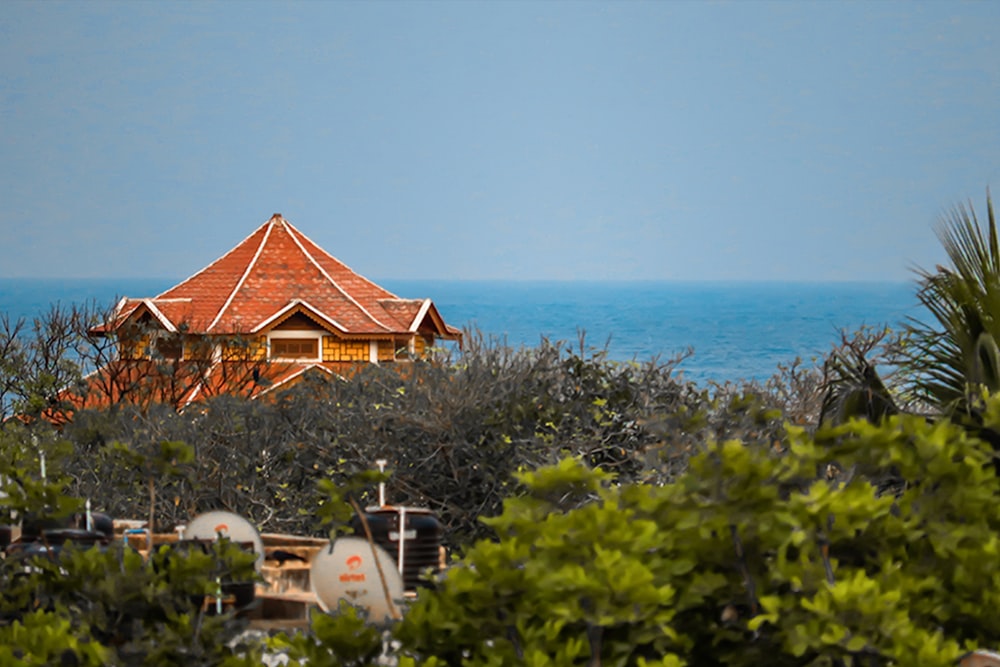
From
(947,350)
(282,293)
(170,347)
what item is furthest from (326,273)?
(947,350)

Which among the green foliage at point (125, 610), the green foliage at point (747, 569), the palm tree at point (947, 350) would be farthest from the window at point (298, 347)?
the green foliage at point (747, 569)

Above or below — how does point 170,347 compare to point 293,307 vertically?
below

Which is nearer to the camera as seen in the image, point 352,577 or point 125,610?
point 125,610

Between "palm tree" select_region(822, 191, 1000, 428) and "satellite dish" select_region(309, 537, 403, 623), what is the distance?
276 centimetres

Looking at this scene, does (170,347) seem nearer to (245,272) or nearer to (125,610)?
(125,610)

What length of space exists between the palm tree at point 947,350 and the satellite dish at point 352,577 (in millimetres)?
2758

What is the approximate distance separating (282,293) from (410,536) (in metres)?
34.3

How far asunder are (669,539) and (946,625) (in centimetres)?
109

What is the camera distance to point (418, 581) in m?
6.72

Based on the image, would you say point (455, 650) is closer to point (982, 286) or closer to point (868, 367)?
point (868, 367)

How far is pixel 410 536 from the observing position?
664cm

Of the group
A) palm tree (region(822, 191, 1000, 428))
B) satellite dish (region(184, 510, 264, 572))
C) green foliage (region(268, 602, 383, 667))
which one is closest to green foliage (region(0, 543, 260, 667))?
green foliage (region(268, 602, 383, 667))

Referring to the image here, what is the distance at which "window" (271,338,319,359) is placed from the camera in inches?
1483

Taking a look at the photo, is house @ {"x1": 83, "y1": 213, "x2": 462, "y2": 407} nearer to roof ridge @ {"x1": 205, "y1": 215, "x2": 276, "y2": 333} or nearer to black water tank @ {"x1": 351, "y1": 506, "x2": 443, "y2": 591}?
roof ridge @ {"x1": 205, "y1": 215, "x2": 276, "y2": 333}
